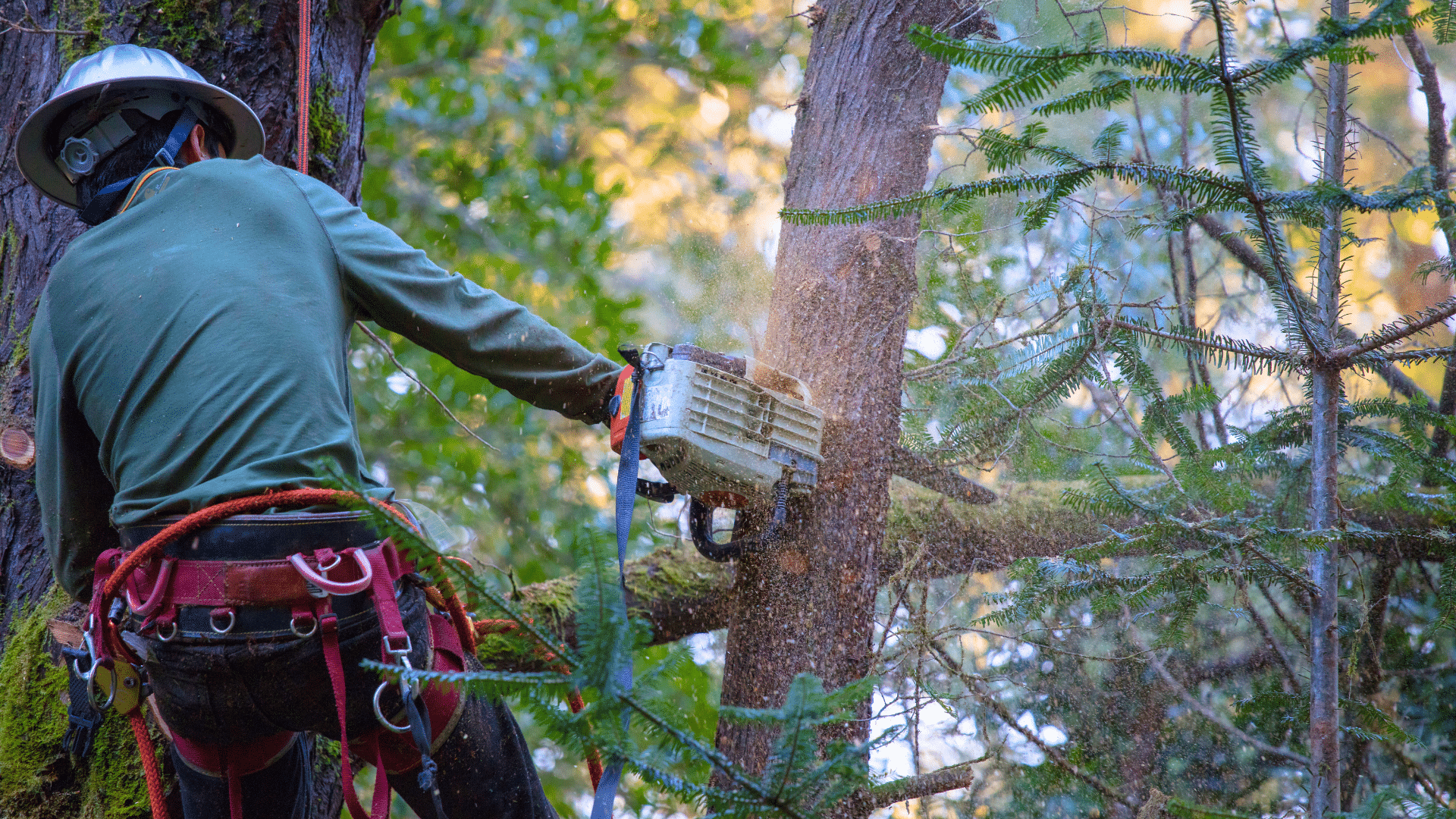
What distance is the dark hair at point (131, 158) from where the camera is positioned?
2.23m

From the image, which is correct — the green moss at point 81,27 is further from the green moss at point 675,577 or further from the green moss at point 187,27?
the green moss at point 675,577

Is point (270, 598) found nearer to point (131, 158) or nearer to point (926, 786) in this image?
point (131, 158)

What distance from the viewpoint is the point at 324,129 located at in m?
3.16

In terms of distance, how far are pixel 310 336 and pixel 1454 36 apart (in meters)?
2.75

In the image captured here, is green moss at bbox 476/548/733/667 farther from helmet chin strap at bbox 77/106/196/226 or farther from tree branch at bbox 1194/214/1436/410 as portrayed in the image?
tree branch at bbox 1194/214/1436/410

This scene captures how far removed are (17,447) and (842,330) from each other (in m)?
2.52

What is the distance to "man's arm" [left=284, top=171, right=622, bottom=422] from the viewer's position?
6.99 ft

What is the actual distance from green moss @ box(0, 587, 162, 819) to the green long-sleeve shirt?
669mm

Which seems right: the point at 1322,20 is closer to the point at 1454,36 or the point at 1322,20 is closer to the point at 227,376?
the point at 1454,36

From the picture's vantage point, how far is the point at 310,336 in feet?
6.42

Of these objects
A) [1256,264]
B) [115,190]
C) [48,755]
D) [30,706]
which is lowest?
[48,755]

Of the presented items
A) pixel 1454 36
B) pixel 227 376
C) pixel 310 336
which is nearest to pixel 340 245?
pixel 310 336

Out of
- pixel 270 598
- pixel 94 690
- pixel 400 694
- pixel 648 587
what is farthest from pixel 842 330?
pixel 94 690

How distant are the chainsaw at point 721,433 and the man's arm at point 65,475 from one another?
118 cm
